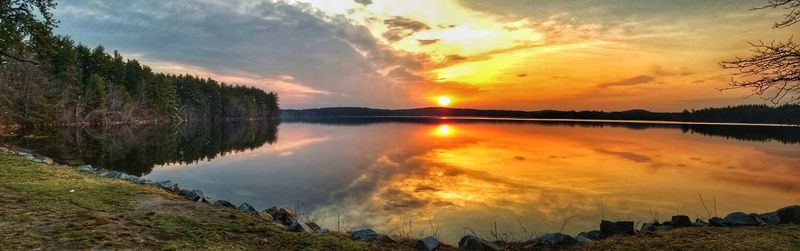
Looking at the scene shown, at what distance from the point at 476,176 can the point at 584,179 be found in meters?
5.88

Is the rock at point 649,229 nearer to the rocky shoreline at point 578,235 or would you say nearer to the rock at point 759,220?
the rocky shoreline at point 578,235

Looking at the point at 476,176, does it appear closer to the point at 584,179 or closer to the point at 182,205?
the point at 584,179

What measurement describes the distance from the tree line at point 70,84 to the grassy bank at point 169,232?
29.2m

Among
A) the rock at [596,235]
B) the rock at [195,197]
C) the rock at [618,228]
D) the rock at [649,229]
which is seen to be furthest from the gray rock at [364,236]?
the rock at [649,229]

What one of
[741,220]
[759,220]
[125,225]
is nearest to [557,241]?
[741,220]

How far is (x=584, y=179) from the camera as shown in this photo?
79.0 ft

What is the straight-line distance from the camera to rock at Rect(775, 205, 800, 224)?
1069cm

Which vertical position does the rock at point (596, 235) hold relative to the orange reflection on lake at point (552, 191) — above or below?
above

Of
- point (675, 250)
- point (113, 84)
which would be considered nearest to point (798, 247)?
point (675, 250)

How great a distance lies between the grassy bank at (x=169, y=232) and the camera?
8.20 metres

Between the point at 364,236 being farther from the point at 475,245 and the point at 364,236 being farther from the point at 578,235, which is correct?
the point at 578,235

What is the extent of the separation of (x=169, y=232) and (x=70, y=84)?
89.7 metres

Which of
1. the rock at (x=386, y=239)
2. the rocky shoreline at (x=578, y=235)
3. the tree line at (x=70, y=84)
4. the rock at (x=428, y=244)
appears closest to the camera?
the rock at (x=428, y=244)

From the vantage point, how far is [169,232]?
29.8ft
